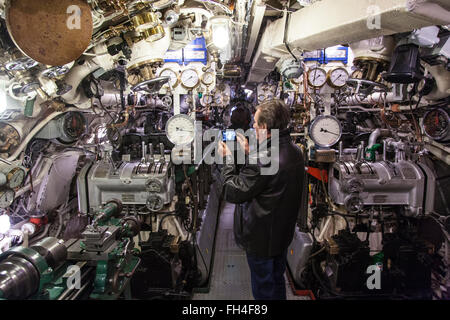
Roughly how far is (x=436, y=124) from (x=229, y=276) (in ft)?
11.1

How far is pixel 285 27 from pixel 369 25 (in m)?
1.06

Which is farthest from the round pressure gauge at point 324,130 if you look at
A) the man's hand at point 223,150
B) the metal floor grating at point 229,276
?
the metal floor grating at point 229,276

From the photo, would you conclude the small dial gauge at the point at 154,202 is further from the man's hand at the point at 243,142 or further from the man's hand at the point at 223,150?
the man's hand at the point at 243,142

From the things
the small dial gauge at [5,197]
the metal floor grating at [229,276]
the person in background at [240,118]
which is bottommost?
the metal floor grating at [229,276]

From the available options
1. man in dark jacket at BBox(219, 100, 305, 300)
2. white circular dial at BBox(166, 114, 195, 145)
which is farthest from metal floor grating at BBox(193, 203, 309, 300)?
white circular dial at BBox(166, 114, 195, 145)

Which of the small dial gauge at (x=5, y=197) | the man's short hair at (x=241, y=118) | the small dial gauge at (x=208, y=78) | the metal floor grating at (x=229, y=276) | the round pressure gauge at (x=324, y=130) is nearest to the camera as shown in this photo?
the small dial gauge at (x=5, y=197)

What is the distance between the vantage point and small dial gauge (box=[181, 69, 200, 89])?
3900mm

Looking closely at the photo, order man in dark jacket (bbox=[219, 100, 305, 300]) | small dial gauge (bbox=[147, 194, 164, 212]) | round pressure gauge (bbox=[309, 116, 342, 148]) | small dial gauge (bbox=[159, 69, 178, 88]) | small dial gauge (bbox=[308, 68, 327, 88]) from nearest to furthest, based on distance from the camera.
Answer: man in dark jacket (bbox=[219, 100, 305, 300]) < small dial gauge (bbox=[147, 194, 164, 212]) < round pressure gauge (bbox=[309, 116, 342, 148]) < small dial gauge (bbox=[308, 68, 327, 88]) < small dial gauge (bbox=[159, 69, 178, 88])

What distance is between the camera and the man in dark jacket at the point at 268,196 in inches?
77.7

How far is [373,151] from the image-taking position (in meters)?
4.07

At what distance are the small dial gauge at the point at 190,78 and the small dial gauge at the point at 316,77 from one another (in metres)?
1.67

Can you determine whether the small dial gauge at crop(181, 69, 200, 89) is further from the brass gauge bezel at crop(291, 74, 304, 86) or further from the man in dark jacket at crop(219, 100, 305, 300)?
the man in dark jacket at crop(219, 100, 305, 300)

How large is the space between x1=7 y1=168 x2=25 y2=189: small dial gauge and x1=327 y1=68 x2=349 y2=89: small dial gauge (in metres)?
4.22

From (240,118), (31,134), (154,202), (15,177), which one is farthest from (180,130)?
(240,118)
